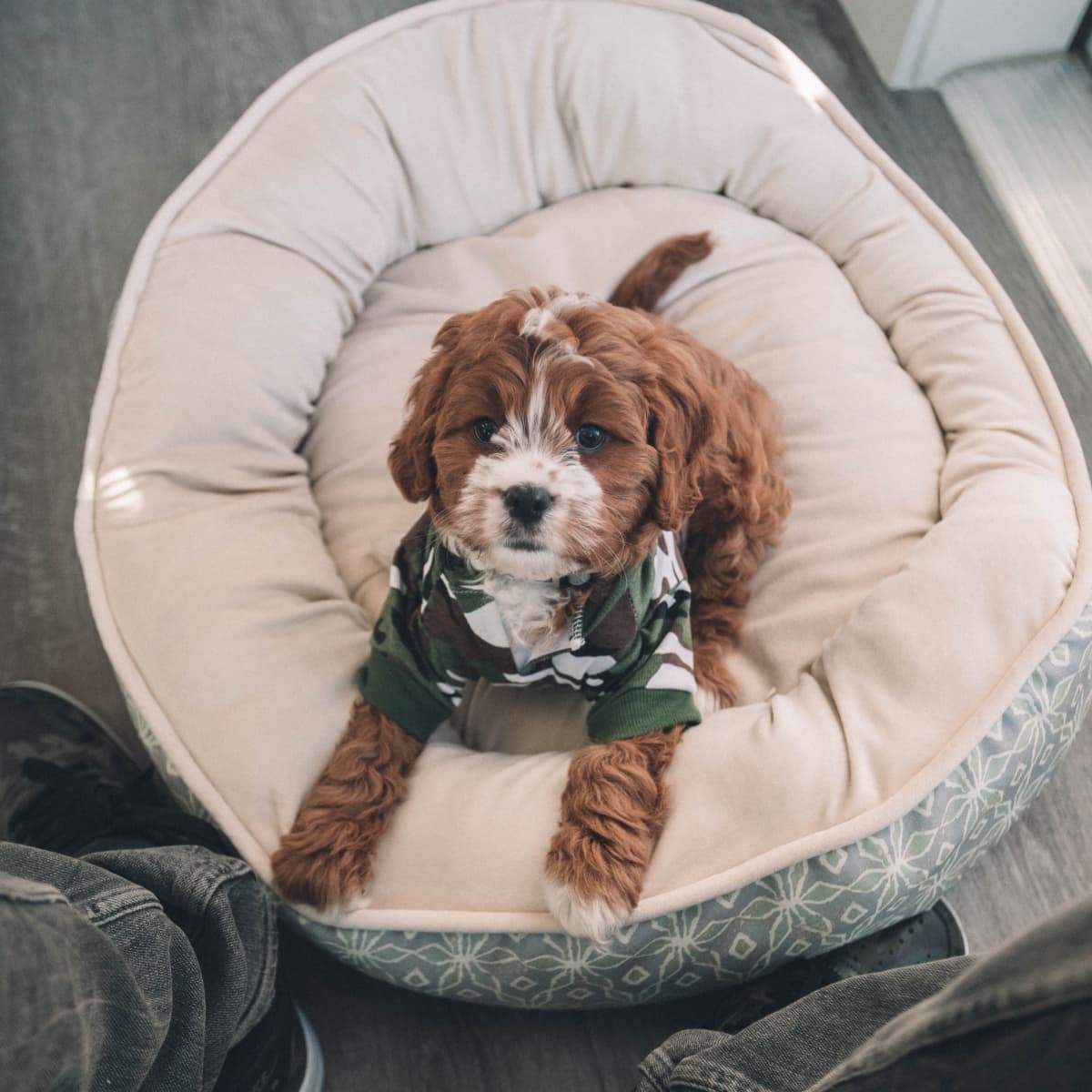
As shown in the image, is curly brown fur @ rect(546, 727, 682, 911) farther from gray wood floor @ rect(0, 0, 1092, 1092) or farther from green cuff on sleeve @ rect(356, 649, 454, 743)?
gray wood floor @ rect(0, 0, 1092, 1092)

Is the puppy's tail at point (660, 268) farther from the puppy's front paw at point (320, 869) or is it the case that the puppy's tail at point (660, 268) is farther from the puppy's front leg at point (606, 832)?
the puppy's front paw at point (320, 869)

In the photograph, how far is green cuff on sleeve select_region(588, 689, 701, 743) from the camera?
1584mm

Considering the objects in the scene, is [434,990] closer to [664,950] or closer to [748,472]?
[664,950]

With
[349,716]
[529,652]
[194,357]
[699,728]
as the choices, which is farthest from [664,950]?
[194,357]

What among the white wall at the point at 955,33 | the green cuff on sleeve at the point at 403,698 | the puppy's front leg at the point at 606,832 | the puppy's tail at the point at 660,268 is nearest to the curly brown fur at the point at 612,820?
the puppy's front leg at the point at 606,832

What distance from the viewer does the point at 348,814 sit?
5.26ft

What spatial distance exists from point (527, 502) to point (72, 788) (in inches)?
40.5

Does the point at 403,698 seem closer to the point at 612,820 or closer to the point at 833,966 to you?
the point at 612,820

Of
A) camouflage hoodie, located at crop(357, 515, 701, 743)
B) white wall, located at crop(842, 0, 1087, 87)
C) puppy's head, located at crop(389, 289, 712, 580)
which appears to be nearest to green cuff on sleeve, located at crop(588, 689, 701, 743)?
camouflage hoodie, located at crop(357, 515, 701, 743)

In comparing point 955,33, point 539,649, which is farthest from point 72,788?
point 955,33

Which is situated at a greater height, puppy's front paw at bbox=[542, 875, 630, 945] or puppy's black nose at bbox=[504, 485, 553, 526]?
puppy's black nose at bbox=[504, 485, 553, 526]

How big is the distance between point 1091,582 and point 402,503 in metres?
1.19

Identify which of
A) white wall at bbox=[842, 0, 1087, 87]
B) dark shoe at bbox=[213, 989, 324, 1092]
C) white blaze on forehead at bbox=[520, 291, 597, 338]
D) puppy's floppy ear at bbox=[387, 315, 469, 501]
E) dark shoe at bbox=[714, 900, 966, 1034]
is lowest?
dark shoe at bbox=[213, 989, 324, 1092]

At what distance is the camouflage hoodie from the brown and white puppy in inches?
1.3
